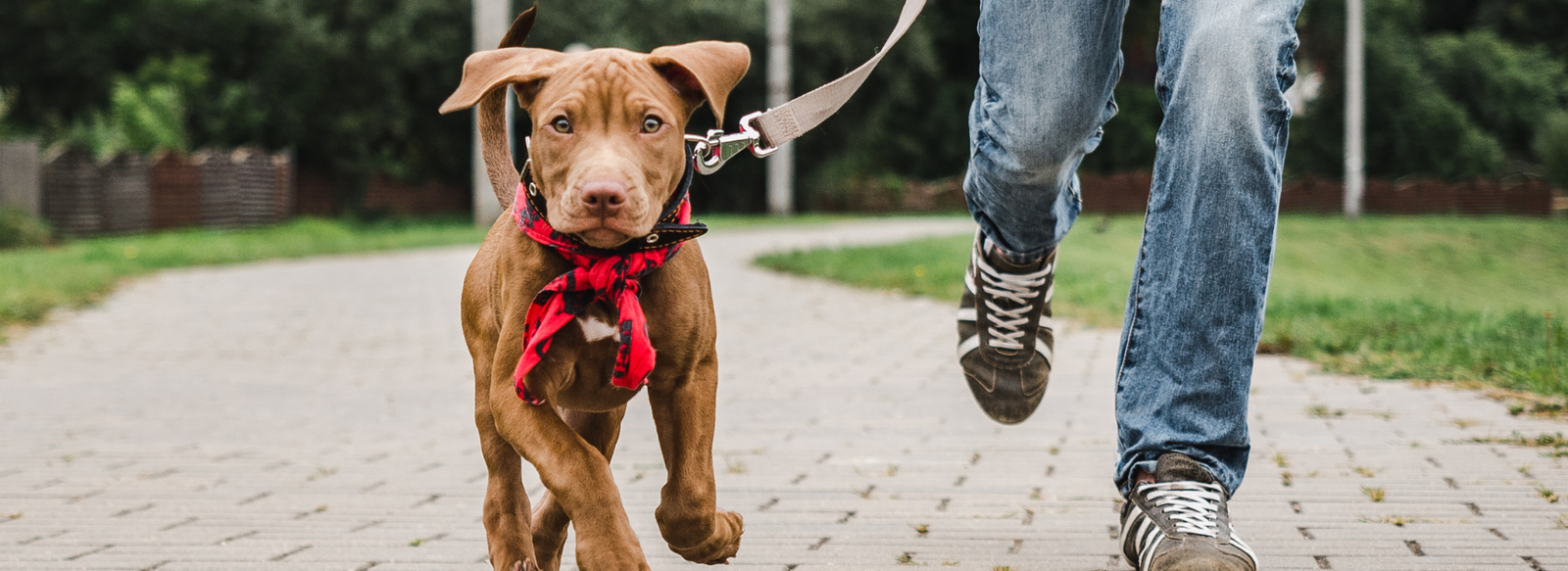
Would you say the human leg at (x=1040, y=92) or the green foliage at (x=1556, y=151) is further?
the green foliage at (x=1556, y=151)

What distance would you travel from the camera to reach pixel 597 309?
233 cm

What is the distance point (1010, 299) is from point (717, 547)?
54.2 inches

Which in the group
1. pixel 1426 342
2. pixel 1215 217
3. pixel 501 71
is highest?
pixel 501 71

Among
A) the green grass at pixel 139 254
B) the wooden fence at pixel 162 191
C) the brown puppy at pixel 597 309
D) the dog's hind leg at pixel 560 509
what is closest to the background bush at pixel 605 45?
the wooden fence at pixel 162 191

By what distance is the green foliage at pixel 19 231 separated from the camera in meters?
17.6

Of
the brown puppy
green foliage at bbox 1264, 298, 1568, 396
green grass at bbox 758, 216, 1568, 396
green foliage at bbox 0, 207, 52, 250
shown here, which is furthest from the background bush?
the brown puppy

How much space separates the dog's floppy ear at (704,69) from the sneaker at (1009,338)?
1387 millimetres

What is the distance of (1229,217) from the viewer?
2.63 meters

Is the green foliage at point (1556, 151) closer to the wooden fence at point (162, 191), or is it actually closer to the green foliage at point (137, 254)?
the green foliage at point (137, 254)

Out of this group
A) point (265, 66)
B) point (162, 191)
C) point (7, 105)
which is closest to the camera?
point (162, 191)

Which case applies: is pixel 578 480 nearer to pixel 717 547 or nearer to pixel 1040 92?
pixel 717 547

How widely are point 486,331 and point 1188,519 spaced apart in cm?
136

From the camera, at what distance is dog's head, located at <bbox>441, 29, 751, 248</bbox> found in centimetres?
213

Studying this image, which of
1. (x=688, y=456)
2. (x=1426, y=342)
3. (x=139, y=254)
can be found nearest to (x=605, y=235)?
(x=688, y=456)
